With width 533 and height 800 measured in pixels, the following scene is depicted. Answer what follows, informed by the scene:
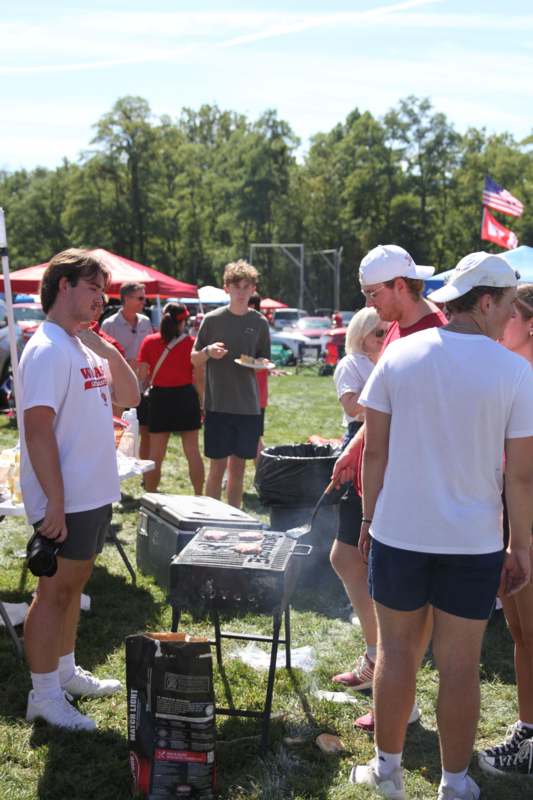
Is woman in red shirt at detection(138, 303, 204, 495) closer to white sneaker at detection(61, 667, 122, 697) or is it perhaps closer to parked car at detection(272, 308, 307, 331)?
white sneaker at detection(61, 667, 122, 697)

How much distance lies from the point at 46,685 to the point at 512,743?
5.97 ft

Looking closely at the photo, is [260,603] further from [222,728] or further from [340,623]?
[340,623]

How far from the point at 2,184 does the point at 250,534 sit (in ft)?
225

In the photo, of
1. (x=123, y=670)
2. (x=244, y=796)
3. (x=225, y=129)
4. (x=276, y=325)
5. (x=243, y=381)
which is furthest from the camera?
(x=225, y=129)

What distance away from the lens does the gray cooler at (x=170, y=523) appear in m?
4.76

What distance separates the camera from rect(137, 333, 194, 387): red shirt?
6.94 meters

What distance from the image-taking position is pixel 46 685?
3371 mm

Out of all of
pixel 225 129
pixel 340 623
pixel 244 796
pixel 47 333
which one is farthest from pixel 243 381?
pixel 225 129

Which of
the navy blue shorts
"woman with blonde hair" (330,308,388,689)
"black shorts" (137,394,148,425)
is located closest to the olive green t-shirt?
"black shorts" (137,394,148,425)

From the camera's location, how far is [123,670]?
13.1 ft

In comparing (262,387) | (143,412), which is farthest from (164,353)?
(262,387)

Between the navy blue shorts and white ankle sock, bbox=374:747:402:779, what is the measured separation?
1.87 feet

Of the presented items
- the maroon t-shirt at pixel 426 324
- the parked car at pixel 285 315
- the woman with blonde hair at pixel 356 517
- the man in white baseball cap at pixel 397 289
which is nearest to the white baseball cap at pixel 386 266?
the man in white baseball cap at pixel 397 289

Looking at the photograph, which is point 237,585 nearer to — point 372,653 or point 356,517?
point 356,517
